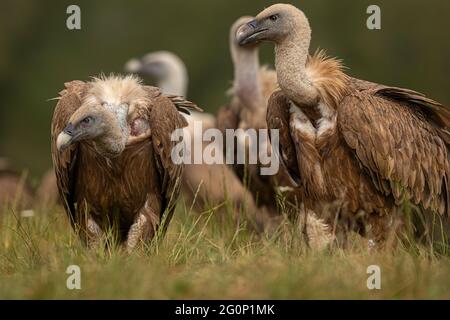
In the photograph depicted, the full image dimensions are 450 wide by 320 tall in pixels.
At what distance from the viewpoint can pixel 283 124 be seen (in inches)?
327

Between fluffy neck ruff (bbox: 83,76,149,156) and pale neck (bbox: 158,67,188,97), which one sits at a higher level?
pale neck (bbox: 158,67,188,97)

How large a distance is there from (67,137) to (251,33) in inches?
60.7

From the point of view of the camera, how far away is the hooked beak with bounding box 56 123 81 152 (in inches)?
300

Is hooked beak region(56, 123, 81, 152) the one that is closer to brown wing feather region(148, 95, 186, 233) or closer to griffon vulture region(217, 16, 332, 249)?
brown wing feather region(148, 95, 186, 233)

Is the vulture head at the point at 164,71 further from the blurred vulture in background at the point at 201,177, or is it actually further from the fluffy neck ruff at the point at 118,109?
the fluffy neck ruff at the point at 118,109

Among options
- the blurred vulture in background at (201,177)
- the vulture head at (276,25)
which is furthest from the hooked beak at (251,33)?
the blurred vulture in background at (201,177)

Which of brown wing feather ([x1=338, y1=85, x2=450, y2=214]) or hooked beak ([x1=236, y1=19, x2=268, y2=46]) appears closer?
brown wing feather ([x1=338, y1=85, x2=450, y2=214])

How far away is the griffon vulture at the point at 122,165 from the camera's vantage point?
8.09m

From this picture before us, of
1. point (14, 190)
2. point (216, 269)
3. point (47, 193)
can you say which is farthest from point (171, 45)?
point (216, 269)

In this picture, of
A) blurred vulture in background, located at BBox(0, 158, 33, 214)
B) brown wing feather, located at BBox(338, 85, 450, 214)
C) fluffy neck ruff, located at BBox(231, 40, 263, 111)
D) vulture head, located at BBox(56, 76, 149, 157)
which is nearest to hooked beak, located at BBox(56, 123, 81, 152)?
vulture head, located at BBox(56, 76, 149, 157)

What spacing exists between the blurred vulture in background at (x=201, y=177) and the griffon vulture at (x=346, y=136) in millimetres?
794

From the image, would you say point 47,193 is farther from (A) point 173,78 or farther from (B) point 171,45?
(B) point 171,45

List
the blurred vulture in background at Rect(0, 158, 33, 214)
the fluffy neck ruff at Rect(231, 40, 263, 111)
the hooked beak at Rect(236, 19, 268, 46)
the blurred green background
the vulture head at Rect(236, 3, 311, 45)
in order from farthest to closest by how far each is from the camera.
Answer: the blurred green background < the fluffy neck ruff at Rect(231, 40, 263, 111) < the blurred vulture in background at Rect(0, 158, 33, 214) < the hooked beak at Rect(236, 19, 268, 46) < the vulture head at Rect(236, 3, 311, 45)
